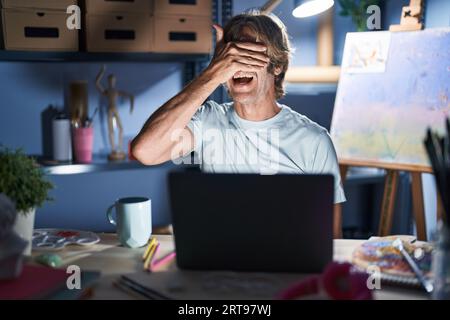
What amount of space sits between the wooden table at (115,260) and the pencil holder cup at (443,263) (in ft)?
0.35

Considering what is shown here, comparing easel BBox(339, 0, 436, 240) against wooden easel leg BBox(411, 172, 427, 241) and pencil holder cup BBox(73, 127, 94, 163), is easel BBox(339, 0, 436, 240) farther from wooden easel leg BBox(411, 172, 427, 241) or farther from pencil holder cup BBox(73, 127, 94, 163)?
pencil holder cup BBox(73, 127, 94, 163)

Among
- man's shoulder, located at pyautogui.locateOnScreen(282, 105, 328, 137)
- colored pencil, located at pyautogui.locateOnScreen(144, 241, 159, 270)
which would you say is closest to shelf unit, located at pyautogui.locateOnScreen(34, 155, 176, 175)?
man's shoulder, located at pyautogui.locateOnScreen(282, 105, 328, 137)

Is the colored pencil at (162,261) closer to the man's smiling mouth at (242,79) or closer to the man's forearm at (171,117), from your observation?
the man's forearm at (171,117)

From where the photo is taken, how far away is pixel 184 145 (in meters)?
1.81

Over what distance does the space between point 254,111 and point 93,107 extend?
1.26 metres

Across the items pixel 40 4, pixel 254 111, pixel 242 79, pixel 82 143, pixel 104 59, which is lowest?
pixel 82 143

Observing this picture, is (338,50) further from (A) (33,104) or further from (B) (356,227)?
(A) (33,104)

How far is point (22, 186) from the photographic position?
1026 millimetres

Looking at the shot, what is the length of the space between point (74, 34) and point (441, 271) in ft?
6.53

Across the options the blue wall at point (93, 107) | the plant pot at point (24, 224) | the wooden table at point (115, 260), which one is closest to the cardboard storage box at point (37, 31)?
the blue wall at point (93, 107)

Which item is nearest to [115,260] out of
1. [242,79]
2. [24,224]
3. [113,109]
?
[24,224]

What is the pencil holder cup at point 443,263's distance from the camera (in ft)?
2.54

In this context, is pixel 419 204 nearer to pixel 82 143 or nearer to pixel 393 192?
pixel 393 192
